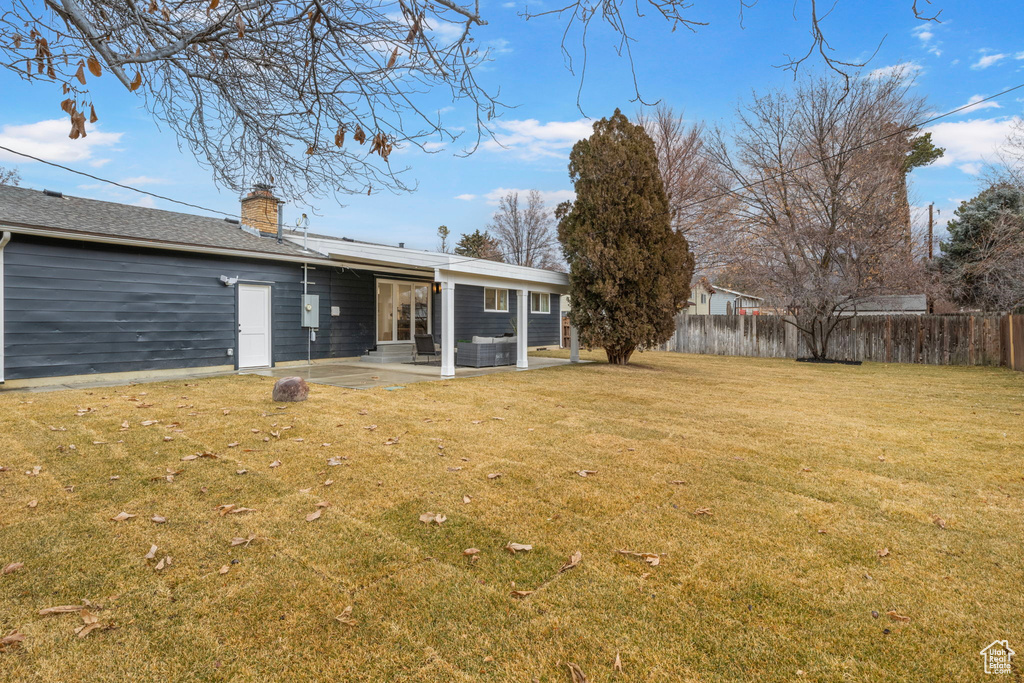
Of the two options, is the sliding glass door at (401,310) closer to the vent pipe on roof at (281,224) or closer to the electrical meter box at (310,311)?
the electrical meter box at (310,311)

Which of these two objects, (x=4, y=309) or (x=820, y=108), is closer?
(x=4, y=309)

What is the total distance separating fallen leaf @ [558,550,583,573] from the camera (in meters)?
2.75

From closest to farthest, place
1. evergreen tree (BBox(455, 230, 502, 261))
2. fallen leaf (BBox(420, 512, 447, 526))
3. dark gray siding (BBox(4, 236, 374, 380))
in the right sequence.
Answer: fallen leaf (BBox(420, 512, 447, 526)), dark gray siding (BBox(4, 236, 374, 380)), evergreen tree (BBox(455, 230, 502, 261))

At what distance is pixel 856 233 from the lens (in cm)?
1630

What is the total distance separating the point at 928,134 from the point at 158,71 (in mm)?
29877

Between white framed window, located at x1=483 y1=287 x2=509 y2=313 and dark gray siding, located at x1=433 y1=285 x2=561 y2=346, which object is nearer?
dark gray siding, located at x1=433 y1=285 x2=561 y2=346

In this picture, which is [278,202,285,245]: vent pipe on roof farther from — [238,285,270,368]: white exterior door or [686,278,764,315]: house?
[686,278,764,315]: house

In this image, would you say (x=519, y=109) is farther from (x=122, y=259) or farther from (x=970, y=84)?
(x=122, y=259)

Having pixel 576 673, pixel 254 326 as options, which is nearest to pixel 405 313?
pixel 254 326

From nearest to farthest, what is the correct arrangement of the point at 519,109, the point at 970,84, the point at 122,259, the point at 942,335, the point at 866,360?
the point at 519,109 < the point at 970,84 < the point at 122,259 < the point at 942,335 < the point at 866,360

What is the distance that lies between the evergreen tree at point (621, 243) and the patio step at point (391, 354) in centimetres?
537

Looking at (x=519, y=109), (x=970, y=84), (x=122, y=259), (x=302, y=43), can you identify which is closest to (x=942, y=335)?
(x=970, y=84)

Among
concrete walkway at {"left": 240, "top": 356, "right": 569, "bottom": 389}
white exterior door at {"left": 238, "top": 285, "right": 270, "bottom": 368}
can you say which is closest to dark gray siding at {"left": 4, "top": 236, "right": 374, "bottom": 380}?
white exterior door at {"left": 238, "top": 285, "right": 270, "bottom": 368}

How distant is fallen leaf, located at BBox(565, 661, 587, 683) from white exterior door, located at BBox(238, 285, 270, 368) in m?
11.3
